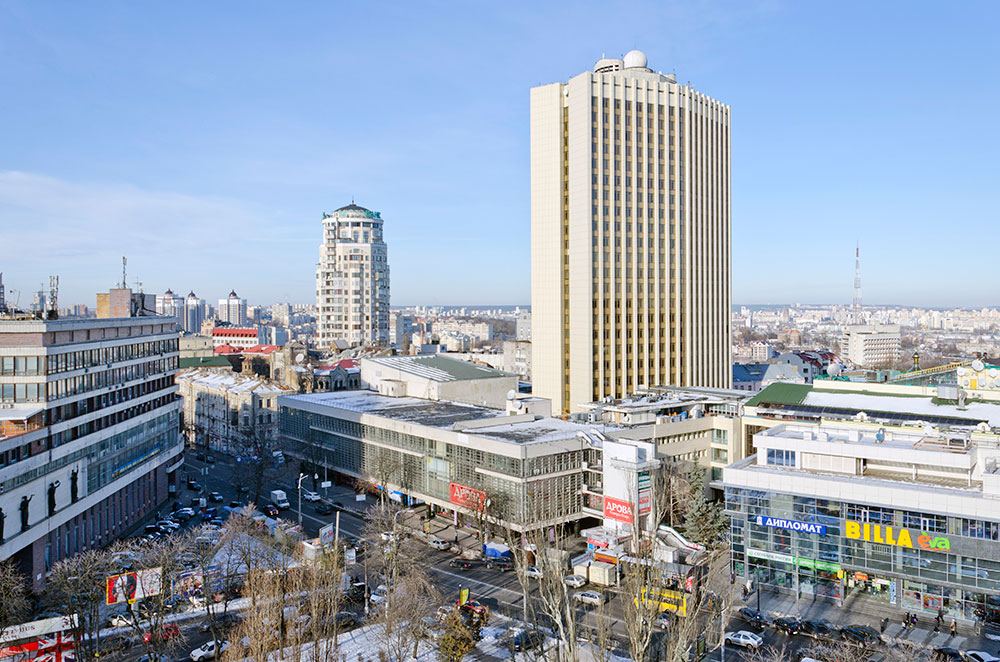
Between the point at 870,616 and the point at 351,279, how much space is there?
460 feet

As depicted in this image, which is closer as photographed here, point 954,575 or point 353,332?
point 954,575

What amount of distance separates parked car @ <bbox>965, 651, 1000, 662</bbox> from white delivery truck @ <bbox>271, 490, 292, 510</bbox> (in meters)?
47.8

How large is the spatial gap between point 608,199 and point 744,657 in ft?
180

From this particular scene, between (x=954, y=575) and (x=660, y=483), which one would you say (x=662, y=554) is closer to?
(x=660, y=483)

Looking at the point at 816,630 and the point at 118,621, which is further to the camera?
the point at 118,621

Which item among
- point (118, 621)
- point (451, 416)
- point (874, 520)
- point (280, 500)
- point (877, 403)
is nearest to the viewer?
point (118, 621)

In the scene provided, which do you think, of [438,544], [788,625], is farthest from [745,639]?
[438,544]

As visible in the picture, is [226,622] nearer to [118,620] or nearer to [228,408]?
[118,620]

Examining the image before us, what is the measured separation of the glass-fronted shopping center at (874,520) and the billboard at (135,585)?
30.1 meters

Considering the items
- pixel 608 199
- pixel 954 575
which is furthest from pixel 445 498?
pixel 608 199

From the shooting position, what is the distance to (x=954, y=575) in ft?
122

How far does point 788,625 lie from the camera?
36188 millimetres

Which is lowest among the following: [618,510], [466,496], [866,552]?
[466,496]

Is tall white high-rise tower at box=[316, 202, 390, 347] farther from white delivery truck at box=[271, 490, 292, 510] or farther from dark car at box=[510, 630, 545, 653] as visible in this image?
dark car at box=[510, 630, 545, 653]
